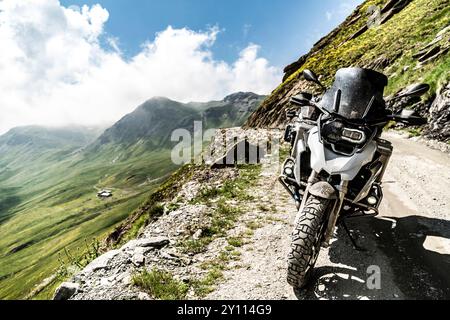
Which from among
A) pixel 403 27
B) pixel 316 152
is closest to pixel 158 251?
pixel 316 152

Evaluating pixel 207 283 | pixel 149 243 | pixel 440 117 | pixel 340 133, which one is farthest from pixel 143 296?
pixel 440 117

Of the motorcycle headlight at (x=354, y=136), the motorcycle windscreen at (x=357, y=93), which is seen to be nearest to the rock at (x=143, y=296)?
the motorcycle headlight at (x=354, y=136)

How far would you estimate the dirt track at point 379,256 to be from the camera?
17.8ft

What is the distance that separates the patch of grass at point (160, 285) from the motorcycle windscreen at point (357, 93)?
190 inches

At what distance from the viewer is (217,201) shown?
1108 cm

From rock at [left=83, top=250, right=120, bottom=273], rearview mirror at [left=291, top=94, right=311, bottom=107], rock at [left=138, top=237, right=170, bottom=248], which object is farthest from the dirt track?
rearview mirror at [left=291, top=94, right=311, bottom=107]

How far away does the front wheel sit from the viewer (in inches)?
196

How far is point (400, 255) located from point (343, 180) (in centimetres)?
258

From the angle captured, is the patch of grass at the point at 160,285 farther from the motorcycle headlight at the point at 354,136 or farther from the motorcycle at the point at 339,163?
the motorcycle headlight at the point at 354,136

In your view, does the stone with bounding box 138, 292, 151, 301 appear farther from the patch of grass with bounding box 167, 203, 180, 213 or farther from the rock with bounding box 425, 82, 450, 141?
the rock with bounding box 425, 82, 450, 141

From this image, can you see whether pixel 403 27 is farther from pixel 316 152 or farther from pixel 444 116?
pixel 316 152

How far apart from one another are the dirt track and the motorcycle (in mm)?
706
